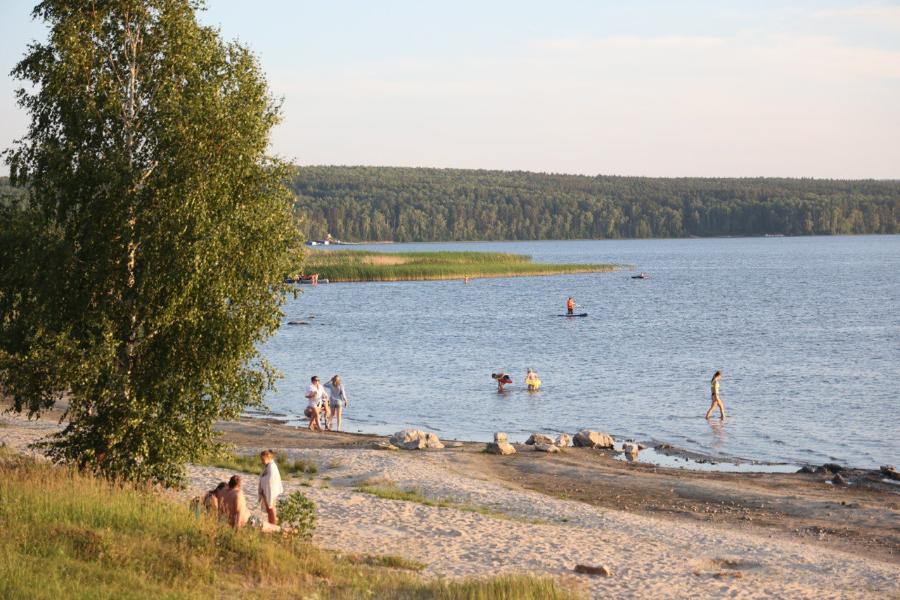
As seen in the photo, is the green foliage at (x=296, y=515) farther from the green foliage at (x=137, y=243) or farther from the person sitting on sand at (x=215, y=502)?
the green foliage at (x=137, y=243)

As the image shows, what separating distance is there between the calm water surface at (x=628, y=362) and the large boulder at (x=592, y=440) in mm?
2363

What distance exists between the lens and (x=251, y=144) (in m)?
16.3

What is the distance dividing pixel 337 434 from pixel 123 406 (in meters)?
14.3

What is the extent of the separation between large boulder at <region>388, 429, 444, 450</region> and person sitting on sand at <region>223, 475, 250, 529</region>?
37.9 feet

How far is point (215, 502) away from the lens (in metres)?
15.5

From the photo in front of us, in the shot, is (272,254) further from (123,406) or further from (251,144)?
(123,406)

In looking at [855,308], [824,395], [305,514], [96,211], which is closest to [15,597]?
[305,514]

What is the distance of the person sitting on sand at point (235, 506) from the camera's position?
15.1 m

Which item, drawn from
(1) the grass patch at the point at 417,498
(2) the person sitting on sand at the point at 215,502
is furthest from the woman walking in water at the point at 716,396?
(2) the person sitting on sand at the point at 215,502

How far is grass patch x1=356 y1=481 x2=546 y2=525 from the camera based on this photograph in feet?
62.5

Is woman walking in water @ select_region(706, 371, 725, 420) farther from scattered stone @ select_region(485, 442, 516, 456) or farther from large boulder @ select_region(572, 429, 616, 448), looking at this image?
scattered stone @ select_region(485, 442, 516, 456)

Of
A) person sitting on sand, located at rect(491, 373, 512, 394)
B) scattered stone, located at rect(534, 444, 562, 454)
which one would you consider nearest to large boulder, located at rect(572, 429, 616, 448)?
scattered stone, located at rect(534, 444, 562, 454)

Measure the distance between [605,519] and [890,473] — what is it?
329 inches

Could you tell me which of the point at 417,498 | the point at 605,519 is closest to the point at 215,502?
the point at 417,498
